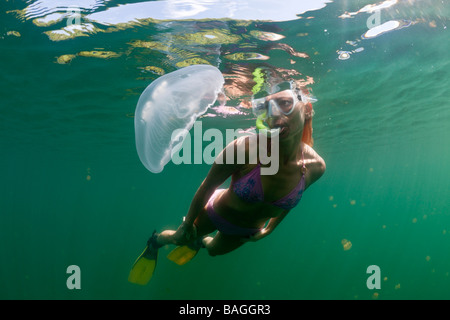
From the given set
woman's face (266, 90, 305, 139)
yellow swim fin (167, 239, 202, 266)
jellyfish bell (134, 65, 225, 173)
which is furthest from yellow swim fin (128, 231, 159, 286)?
woman's face (266, 90, 305, 139)

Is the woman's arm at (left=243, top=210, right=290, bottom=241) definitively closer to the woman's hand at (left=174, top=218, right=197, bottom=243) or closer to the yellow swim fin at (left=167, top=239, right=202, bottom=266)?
the woman's hand at (left=174, top=218, right=197, bottom=243)

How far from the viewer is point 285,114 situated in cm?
246

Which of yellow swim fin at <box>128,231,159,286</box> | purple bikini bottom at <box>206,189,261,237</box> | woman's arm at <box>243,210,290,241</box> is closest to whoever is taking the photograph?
purple bikini bottom at <box>206,189,261,237</box>

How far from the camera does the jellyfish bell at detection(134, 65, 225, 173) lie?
2.83 meters

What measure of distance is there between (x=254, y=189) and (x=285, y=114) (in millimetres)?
786

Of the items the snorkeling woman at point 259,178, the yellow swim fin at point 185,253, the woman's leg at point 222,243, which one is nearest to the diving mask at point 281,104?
the snorkeling woman at point 259,178

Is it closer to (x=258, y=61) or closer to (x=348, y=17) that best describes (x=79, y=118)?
(x=258, y=61)

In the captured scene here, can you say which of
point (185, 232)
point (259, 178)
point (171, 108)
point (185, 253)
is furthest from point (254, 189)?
point (185, 253)

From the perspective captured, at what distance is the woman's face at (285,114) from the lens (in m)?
2.46

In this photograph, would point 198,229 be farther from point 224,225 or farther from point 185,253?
Answer: point 185,253

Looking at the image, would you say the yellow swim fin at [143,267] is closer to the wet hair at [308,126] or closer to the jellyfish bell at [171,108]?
the jellyfish bell at [171,108]

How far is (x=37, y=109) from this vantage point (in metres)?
13.4

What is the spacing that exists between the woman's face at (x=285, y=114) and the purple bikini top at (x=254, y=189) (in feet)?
1.47

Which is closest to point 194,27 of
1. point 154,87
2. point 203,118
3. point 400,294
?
point 154,87
